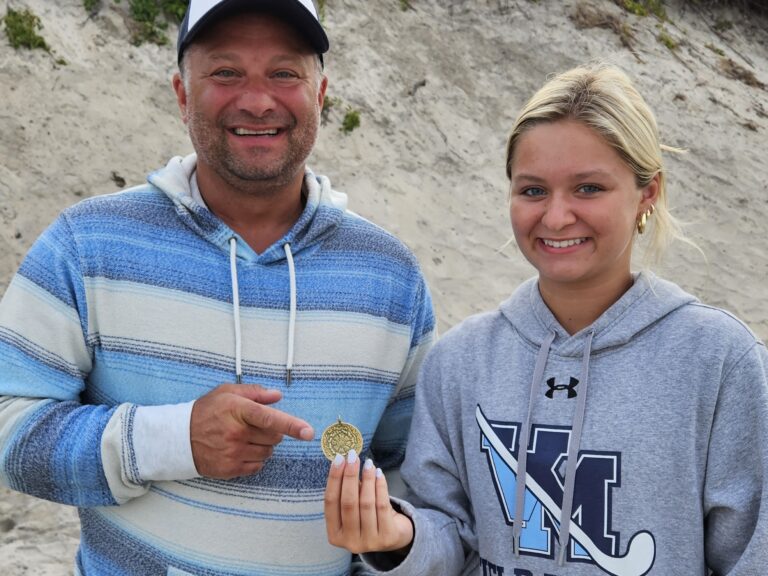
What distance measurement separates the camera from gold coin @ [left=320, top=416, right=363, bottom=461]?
105 inches

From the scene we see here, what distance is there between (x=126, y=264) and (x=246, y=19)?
886 millimetres

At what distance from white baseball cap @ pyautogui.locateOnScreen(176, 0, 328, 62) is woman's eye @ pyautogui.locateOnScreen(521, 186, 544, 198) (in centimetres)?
89

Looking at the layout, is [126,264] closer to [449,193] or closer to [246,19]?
[246,19]

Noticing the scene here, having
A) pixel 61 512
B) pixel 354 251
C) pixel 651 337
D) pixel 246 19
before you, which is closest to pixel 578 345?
pixel 651 337

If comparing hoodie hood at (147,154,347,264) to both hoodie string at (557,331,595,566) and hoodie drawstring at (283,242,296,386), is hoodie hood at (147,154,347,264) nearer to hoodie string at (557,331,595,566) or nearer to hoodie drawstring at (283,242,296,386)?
hoodie drawstring at (283,242,296,386)

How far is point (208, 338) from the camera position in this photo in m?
2.71

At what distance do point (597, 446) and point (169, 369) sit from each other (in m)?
1.32

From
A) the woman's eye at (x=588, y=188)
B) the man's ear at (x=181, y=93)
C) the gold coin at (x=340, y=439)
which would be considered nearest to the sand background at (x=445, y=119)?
the man's ear at (x=181, y=93)

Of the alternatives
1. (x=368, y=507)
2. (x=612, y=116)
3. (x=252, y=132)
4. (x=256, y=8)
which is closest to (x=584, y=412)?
(x=368, y=507)

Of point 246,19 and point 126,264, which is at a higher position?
point 246,19

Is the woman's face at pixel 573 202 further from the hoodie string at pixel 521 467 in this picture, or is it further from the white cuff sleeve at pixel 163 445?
the white cuff sleeve at pixel 163 445

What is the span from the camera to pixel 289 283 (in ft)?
9.25

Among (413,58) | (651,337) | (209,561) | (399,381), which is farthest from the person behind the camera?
(413,58)

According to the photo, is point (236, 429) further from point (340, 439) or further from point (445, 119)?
point (445, 119)
